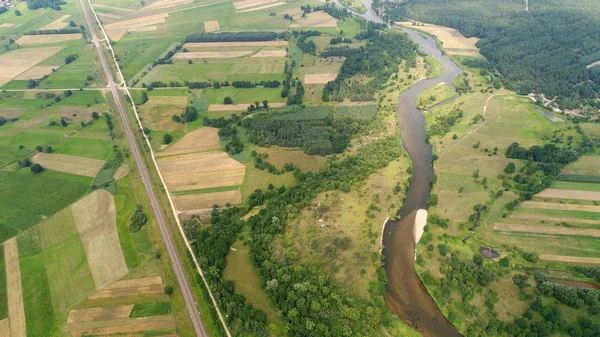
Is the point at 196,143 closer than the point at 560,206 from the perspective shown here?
No

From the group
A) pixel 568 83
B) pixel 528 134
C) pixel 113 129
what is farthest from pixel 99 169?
pixel 568 83

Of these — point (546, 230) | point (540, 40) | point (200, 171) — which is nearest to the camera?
point (546, 230)

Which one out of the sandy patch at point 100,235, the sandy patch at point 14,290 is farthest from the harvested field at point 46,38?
the sandy patch at point 14,290

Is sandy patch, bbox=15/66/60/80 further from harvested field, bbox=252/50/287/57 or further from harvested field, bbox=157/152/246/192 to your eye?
harvested field, bbox=157/152/246/192

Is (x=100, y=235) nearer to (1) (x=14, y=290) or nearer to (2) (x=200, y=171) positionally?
(1) (x=14, y=290)

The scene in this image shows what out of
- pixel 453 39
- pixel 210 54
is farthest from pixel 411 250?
pixel 453 39

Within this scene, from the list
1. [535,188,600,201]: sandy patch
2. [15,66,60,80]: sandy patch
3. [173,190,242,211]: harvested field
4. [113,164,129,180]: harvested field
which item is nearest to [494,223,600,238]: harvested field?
[535,188,600,201]: sandy patch
